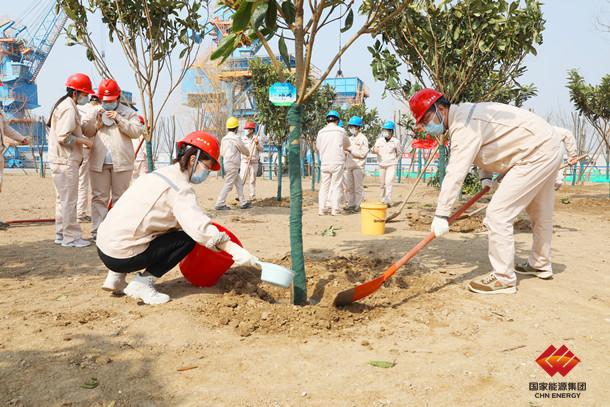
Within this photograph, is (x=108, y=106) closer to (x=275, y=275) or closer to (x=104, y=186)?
(x=104, y=186)

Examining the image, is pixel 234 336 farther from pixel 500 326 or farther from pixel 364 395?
pixel 500 326

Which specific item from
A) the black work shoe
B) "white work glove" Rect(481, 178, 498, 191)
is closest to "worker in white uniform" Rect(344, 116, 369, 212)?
"white work glove" Rect(481, 178, 498, 191)

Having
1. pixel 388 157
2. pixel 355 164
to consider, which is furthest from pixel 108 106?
pixel 388 157

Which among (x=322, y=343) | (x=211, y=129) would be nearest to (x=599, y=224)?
(x=322, y=343)

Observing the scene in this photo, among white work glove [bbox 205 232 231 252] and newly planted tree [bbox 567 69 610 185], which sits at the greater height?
newly planted tree [bbox 567 69 610 185]

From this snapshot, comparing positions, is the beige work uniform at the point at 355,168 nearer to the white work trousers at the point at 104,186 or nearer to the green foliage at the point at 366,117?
the white work trousers at the point at 104,186

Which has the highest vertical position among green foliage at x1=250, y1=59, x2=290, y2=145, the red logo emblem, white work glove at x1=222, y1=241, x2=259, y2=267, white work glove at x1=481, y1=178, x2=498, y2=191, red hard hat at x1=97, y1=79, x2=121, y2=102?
green foliage at x1=250, y1=59, x2=290, y2=145

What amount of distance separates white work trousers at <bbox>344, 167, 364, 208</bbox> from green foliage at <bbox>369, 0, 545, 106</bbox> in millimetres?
2686

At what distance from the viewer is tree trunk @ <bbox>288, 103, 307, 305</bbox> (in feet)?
11.0

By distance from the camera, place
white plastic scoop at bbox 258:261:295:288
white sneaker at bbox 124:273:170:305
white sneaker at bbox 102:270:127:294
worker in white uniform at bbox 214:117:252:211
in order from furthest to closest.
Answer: worker in white uniform at bbox 214:117:252:211 < white sneaker at bbox 102:270:127:294 < white sneaker at bbox 124:273:170:305 < white plastic scoop at bbox 258:261:295:288

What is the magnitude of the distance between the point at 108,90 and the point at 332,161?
4613 millimetres

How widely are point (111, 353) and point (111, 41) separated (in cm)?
622

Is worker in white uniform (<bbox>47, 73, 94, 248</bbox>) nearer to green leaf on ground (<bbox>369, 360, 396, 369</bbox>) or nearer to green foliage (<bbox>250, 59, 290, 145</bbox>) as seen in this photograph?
green leaf on ground (<bbox>369, 360, 396, 369</bbox>)

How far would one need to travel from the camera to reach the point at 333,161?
8992 millimetres
